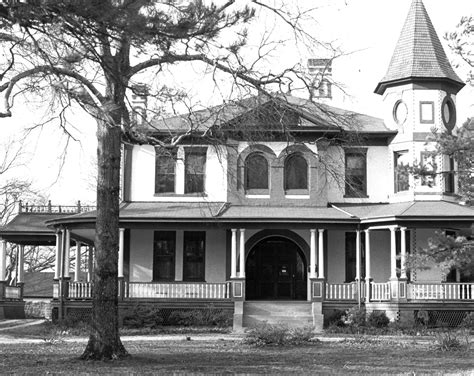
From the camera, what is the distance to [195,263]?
99.6ft

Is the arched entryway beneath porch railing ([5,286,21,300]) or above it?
above

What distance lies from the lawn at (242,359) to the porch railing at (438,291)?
6160 millimetres

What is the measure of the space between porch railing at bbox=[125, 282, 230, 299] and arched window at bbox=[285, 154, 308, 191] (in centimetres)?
468

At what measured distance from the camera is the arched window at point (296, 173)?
30469 millimetres

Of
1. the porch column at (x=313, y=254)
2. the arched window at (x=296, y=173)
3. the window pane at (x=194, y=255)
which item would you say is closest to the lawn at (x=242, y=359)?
the porch column at (x=313, y=254)

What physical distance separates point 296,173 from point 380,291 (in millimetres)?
5413

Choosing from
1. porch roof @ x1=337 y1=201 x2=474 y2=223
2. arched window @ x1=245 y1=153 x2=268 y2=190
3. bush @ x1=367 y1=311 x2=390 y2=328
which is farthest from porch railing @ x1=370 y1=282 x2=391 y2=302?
arched window @ x1=245 y1=153 x2=268 y2=190

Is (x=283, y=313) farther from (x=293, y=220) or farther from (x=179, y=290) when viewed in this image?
(x=179, y=290)

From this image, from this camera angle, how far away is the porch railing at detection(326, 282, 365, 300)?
28.4 metres

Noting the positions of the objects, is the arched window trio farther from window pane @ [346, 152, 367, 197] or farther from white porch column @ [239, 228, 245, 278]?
white porch column @ [239, 228, 245, 278]

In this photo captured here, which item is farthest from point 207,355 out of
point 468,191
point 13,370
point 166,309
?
point 166,309

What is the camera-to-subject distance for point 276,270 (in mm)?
30688

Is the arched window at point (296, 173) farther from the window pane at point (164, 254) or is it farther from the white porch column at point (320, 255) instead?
the window pane at point (164, 254)

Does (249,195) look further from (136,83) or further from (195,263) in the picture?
(136,83)
